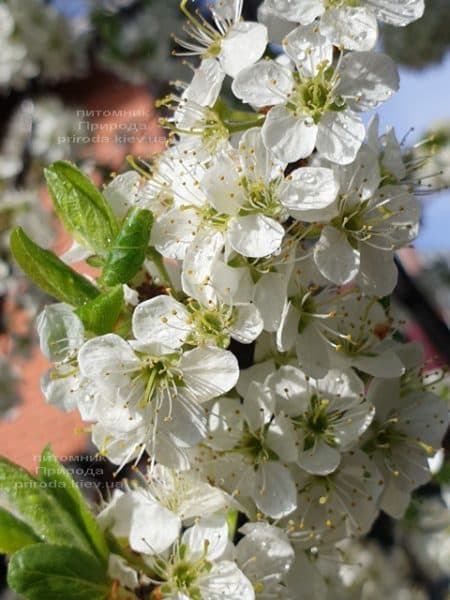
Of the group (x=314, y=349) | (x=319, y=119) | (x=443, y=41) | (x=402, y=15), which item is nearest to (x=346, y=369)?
(x=314, y=349)

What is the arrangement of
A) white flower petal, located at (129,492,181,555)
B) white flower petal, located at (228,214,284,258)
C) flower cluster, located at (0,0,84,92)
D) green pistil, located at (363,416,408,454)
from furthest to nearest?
flower cluster, located at (0,0,84,92) < green pistil, located at (363,416,408,454) < white flower petal, located at (129,492,181,555) < white flower petal, located at (228,214,284,258)

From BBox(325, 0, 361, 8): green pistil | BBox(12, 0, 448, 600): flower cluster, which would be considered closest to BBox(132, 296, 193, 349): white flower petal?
BBox(12, 0, 448, 600): flower cluster

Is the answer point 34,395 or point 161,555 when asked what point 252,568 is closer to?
point 161,555

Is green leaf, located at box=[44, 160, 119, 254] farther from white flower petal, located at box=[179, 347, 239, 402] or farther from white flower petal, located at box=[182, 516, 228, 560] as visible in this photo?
white flower petal, located at box=[182, 516, 228, 560]

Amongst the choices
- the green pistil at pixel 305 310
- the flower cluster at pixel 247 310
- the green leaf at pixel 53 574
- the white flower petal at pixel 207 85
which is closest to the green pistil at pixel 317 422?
the flower cluster at pixel 247 310

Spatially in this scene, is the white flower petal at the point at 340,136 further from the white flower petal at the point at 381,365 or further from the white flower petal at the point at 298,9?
the white flower petal at the point at 381,365

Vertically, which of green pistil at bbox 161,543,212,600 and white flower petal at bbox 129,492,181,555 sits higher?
white flower petal at bbox 129,492,181,555
